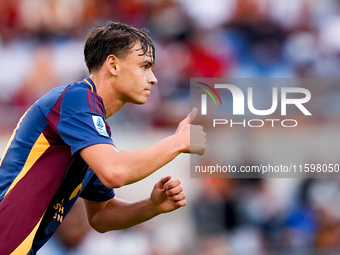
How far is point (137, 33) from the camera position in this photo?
3908 mm

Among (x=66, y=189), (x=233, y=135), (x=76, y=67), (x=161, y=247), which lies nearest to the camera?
(x=66, y=189)

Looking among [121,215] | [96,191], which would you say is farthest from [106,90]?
[121,215]

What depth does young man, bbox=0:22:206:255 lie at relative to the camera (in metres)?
3.29

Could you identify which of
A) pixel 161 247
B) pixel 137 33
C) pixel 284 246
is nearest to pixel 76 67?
pixel 161 247

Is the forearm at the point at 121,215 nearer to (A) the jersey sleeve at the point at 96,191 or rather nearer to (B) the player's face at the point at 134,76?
(A) the jersey sleeve at the point at 96,191

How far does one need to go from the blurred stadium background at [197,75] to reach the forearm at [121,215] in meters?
3.24

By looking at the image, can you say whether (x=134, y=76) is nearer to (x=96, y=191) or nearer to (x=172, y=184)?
(x=172, y=184)

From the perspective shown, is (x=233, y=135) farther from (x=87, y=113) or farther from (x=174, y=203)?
(x=87, y=113)

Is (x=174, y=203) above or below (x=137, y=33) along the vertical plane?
below

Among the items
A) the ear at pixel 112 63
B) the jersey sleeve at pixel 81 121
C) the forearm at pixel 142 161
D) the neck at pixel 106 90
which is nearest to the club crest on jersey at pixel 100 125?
the jersey sleeve at pixel 81 121

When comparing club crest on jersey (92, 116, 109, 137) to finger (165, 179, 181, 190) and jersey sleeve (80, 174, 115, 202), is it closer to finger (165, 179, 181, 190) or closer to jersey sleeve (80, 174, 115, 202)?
finger (165, 179, 181, 190)

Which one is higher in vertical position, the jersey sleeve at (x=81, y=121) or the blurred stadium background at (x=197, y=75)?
the jersey sleeve at (x=81, y=121)

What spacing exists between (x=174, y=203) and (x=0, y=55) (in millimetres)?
6243

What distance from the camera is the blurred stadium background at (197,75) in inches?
303
